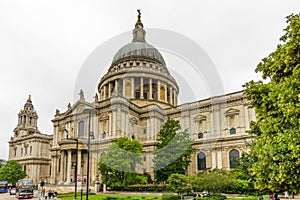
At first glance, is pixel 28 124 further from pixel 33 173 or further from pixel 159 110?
pixel 159 110

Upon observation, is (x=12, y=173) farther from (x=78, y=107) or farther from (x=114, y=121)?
(x=114, y=121)

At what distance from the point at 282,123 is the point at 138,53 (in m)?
60.3

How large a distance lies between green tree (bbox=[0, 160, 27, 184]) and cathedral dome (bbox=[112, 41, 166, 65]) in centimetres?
3643

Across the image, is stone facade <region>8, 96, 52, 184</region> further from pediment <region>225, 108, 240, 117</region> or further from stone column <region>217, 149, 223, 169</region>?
pediment <region>225, 108, 240, 117</region>

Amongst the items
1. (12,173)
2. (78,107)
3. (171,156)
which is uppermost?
(78,107)

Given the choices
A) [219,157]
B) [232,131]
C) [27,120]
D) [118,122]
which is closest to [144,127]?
[118,122]

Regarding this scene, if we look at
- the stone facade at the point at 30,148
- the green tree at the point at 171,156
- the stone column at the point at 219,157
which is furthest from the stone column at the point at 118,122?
the stone facade at the point at 30,148

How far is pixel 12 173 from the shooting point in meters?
70.8

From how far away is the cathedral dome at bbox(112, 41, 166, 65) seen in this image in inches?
2721

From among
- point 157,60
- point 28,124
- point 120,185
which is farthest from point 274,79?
point 28,124

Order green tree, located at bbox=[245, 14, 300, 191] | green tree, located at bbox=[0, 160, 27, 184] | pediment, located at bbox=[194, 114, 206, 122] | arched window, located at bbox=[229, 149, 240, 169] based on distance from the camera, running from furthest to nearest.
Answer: green tree, located at bbox=[0, 160, 27, 184] → pediment, located at bbox=[194, 114, 206, 122] → arched window, located at bbox=[229, 149, 240, 169] → green tree, located at bbox=[245, 14, 300, 191]

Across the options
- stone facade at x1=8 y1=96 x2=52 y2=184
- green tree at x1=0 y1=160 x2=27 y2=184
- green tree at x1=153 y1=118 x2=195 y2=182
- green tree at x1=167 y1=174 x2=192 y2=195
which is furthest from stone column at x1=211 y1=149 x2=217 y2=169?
green tree at x1=0 y1=160 x2=27 y2=184

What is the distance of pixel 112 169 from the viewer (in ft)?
120

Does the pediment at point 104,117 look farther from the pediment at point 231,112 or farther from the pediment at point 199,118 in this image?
the pediment at point 231,112
